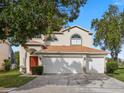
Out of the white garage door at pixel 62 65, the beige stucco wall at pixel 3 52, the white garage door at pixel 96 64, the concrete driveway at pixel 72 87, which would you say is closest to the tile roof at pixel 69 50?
the white garage door at pixel 62 65

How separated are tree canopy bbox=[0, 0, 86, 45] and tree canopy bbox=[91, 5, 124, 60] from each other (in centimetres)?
3891

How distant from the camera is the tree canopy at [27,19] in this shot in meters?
22.1

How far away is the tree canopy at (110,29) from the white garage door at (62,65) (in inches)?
613

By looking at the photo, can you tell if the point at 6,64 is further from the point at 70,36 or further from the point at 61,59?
the point at 61,59

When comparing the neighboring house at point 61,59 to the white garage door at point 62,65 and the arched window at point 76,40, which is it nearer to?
the white garage door at point 62,65

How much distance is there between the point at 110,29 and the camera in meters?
64.1

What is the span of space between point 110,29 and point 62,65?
1825 cm

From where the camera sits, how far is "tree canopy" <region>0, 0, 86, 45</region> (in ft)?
72.6

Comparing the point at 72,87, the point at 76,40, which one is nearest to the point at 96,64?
the point at 76,40

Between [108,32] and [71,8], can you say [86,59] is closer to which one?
[108,32]

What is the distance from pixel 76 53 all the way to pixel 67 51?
1312 mm

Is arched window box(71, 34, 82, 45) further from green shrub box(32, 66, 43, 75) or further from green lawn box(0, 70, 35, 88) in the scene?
green lawn box(0, 70, 35, 88)

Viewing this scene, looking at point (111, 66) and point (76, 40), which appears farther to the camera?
point (76, 40)

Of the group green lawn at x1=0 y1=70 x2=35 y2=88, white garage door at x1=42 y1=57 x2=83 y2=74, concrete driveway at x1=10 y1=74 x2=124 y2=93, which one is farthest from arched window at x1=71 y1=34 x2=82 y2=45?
concrete driveway at x1=10 y1=74 x2=124 y2=93
